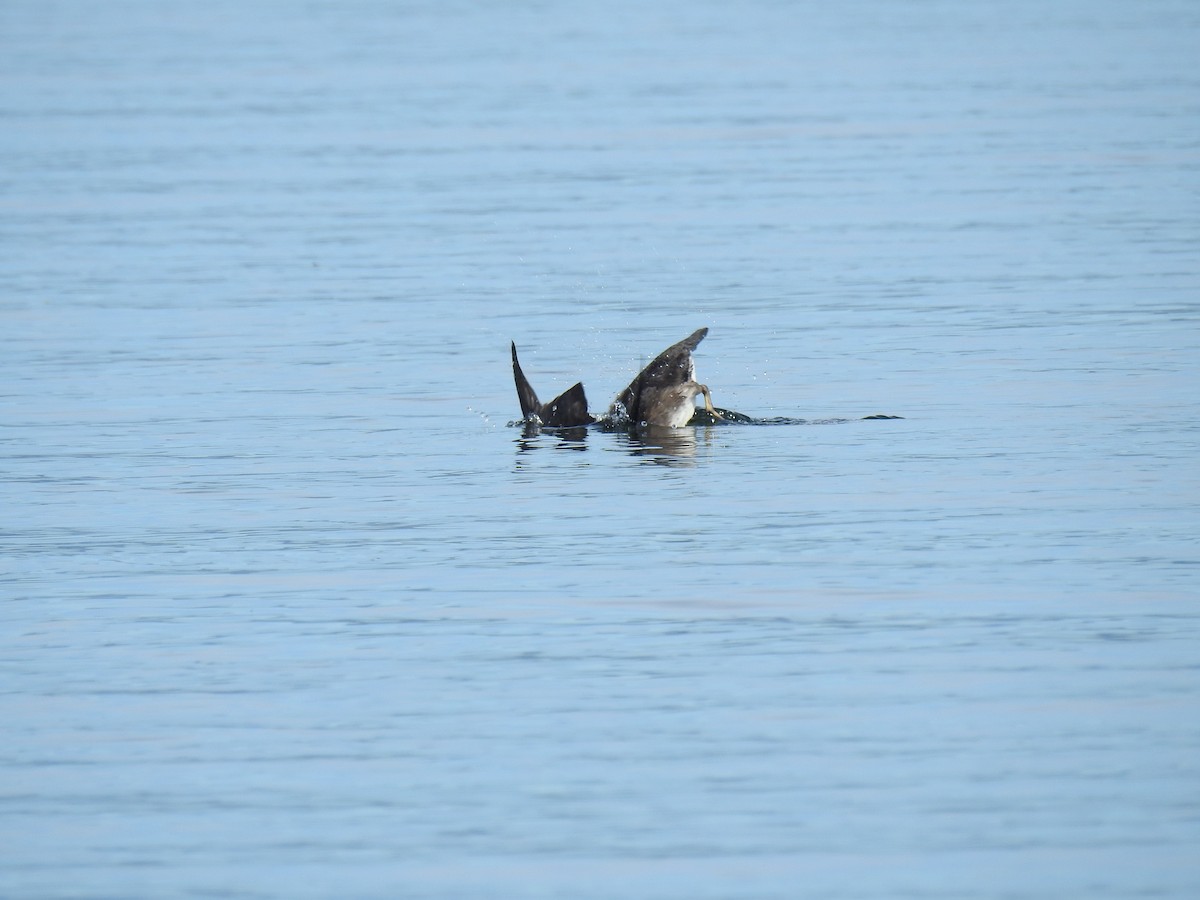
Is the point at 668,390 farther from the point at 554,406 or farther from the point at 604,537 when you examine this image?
the point at 604,537

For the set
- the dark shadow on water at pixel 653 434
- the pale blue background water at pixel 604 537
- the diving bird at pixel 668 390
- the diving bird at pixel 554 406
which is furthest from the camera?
the diving bird at pixel 554 406

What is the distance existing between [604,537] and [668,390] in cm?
361

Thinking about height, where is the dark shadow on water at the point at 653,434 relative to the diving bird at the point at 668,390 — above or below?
below

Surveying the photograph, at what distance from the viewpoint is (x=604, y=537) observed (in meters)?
12.2

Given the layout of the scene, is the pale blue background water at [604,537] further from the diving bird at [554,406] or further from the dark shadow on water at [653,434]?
the diving bird at [554,406]

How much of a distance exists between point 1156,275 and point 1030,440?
7.08 meters

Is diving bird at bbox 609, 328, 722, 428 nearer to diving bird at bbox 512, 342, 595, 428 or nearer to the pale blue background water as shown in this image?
diving bird at bbox 512, 342, 595, 428

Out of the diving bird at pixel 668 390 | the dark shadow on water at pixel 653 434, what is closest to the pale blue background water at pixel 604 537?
the dark shadow on water at pixel 653 434

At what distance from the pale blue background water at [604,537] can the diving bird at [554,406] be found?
25 centimetres

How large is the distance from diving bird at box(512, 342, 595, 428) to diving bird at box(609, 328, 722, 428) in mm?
350

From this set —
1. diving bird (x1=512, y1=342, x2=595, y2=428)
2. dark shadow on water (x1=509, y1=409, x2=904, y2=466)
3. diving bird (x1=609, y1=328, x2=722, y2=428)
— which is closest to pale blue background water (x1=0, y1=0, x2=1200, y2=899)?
dark shadow on water (x1=509, y1=409, x2=904, y2=466)

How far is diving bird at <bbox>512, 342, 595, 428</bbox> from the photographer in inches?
619

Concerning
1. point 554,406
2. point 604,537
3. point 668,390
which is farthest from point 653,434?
point 604,537

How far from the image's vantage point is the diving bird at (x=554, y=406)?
51.6 ft
